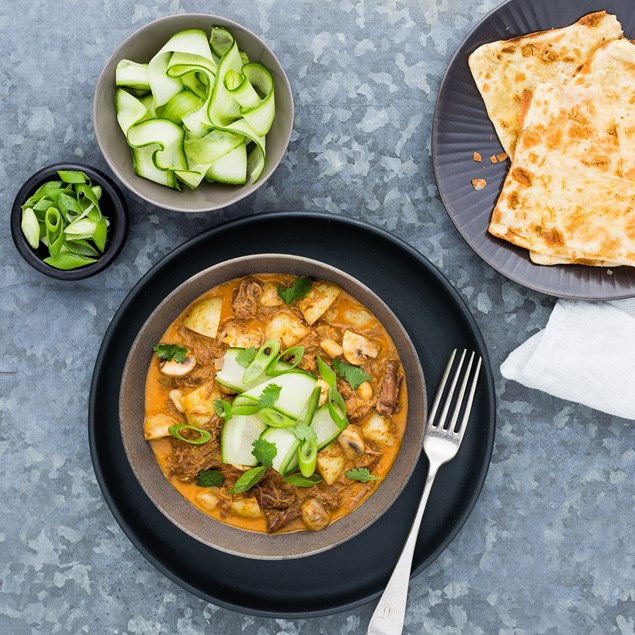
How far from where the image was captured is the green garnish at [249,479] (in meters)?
3.00

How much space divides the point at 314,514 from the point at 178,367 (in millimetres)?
931

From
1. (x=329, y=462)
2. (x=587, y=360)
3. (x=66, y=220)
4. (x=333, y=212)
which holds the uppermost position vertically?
(x=66, y=220)

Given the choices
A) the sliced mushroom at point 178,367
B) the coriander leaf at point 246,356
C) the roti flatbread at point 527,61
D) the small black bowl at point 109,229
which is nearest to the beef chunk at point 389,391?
the coriander leaf at point 246,356

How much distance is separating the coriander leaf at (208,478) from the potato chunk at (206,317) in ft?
2.09

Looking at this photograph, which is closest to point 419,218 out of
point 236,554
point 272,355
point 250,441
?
point 272,355

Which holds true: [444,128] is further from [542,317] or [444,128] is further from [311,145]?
[542,317]

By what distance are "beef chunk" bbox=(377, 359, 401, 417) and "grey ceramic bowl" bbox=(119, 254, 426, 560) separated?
61mm

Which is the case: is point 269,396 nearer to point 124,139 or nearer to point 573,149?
point 124,139

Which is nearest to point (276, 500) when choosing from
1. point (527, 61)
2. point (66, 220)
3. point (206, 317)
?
point (206, 317)

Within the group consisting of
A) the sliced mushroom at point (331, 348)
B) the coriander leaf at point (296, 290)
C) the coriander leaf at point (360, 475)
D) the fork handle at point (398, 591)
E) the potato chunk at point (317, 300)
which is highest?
the coriander leaf at point (296, 290)

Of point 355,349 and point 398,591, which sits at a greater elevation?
point 355,349

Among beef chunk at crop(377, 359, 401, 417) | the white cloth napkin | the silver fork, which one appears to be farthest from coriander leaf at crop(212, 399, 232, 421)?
the white cloth napkin

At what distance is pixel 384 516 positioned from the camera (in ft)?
10.9

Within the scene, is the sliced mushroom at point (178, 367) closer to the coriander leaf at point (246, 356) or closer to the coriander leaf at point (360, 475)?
the coriander leaf at point (246, 356)
